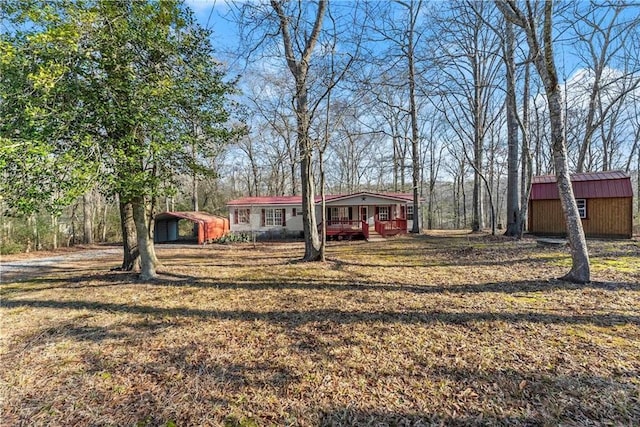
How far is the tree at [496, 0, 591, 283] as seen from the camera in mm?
5305

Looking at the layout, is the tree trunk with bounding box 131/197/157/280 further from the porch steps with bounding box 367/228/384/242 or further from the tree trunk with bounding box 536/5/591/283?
the porch steps with bounding box 367/228/384/242

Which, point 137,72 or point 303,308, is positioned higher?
point 137,72

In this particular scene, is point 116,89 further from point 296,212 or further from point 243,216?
point 243,216

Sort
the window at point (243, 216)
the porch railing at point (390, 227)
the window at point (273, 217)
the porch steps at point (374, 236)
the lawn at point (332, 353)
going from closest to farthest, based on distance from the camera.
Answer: the lawn at point (332, 353), the porch steps at point (374, 236), the porch railing at point (390, 227), the window at point (273, 217), the window at point (243, 216)

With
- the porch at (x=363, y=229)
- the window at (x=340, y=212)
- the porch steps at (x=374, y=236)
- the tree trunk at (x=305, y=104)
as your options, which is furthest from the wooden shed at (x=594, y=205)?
the tree trunk at (x=305, y=104)

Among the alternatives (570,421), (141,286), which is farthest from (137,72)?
(570,421)

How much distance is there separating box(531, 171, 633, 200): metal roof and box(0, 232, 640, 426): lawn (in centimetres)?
868

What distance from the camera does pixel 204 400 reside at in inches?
101

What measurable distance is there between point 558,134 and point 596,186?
10754 millimetres

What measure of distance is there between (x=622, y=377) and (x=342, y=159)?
99.8ft

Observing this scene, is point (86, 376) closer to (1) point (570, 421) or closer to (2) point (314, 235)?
(1) point (570, 421)

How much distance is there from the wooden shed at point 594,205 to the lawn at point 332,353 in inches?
337

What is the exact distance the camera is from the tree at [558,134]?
17.4 feet

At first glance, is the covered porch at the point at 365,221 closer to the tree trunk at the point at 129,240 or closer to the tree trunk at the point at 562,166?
the tree trunk at the point at 562,166
